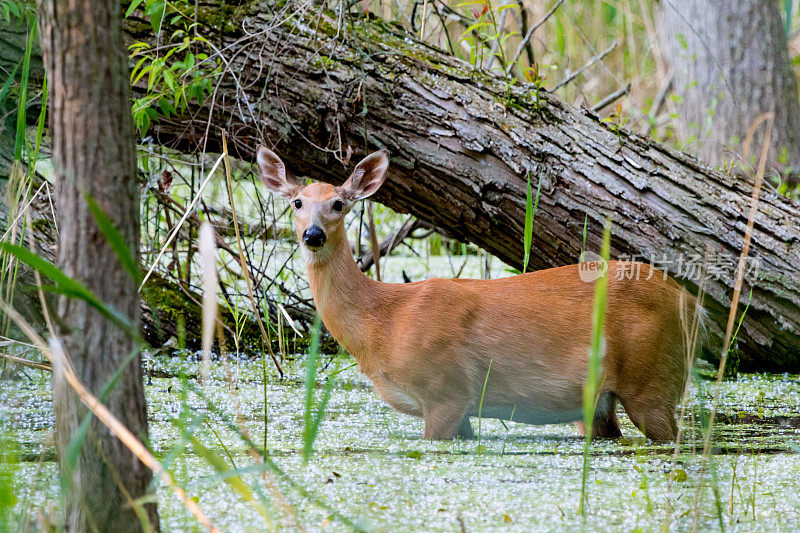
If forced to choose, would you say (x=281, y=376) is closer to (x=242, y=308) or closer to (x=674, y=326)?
(x=242, y=308)

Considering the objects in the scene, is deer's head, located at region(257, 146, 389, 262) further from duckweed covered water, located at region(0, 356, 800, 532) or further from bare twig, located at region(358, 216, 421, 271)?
bare twig, located at region(358, 216, 421, 271)

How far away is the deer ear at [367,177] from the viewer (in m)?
4.09

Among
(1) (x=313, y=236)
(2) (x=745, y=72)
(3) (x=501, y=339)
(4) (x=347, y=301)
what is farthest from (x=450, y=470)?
(2) (x=745, y=72)

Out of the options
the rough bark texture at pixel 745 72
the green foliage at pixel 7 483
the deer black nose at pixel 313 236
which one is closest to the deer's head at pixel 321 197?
the deer black nose at pixel 313 236

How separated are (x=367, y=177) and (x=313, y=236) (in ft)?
1.75

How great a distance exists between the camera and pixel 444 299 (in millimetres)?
3848

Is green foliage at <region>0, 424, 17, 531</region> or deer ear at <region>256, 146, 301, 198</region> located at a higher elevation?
deer ear at <region>256, 146, 301, 198</region>

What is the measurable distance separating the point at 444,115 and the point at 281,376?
1.60 metres

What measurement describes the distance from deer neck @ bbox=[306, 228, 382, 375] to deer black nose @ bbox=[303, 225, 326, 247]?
0.54 feet

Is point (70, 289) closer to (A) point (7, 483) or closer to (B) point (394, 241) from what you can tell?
(A) point (7, 483)

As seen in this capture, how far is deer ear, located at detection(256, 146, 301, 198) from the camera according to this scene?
4203 mm

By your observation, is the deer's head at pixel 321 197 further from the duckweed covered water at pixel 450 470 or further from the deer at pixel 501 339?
the duckweed covered water at pixel 450 470

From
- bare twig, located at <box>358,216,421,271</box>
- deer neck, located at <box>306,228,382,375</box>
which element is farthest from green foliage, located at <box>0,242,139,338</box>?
bare twig, located at <box>358,216,421,271</box>

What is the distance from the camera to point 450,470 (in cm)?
298
